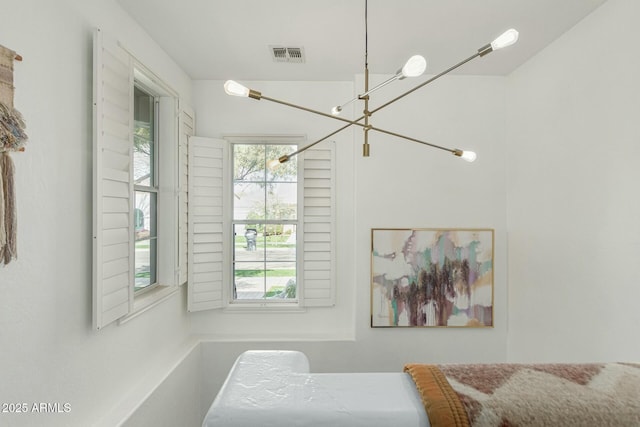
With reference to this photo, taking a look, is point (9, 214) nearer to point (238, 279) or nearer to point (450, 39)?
point (238, 279)

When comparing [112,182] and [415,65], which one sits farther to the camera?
[112,182]

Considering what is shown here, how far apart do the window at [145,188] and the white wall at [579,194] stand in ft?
9.27

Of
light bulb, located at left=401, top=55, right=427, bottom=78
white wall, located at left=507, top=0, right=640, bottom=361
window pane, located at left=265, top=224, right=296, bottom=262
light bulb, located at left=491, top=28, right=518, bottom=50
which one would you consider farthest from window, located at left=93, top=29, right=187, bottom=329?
white wall, located at left=507, top=0, right=640, bottom=361

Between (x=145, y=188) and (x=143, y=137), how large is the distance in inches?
14.8

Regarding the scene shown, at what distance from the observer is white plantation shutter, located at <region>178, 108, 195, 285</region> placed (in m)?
2.60

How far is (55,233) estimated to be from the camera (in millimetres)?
1419

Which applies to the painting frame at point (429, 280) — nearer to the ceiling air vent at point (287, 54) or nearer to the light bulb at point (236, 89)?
the ceiling air vent at point (287, 54)

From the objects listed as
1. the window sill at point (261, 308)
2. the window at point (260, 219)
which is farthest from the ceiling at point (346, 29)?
the window sill at point (261, 308)

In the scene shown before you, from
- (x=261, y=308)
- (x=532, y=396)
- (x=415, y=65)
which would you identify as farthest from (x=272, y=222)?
(x=532, y=396)

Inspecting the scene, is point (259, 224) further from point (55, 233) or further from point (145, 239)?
point (55, 233)

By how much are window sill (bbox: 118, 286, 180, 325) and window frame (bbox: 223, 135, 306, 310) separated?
0.53 m

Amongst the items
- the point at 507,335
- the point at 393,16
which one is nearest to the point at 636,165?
the point at 393,16

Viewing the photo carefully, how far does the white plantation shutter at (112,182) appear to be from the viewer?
1.60 metres

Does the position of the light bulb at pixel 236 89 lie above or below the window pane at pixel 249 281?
above
